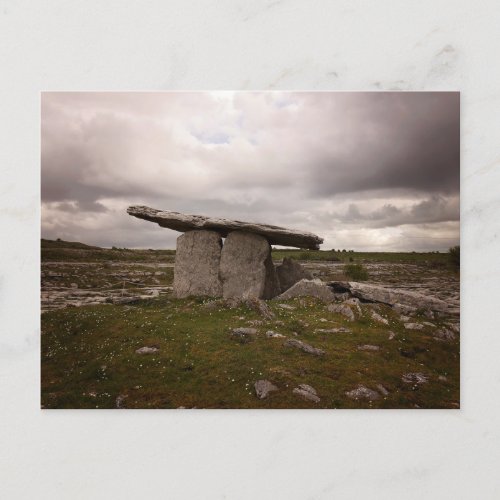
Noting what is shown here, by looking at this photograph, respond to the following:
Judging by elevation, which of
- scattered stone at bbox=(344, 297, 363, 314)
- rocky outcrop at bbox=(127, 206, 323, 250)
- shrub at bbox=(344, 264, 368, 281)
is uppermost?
rocky outcrop at bbox=(127, 206, 323, 250)

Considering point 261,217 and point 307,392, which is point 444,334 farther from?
point 261,217

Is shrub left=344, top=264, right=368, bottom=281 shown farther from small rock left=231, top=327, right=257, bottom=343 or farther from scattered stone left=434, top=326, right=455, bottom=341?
small rock left=231, top=327, right=257, bottom=343

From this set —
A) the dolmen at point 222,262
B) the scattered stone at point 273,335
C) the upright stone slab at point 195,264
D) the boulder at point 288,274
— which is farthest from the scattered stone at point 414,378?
the upright stone slab at point 195,264

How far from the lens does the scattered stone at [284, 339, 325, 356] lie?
14.2ft

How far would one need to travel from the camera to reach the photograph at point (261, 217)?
13.6 ft

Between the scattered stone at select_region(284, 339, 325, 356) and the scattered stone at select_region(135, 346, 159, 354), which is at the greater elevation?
the scattered stone at select_region(284, 339, 325, 356)

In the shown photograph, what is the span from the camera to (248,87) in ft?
14.3

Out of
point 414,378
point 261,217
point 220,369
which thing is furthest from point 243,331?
point 414,378

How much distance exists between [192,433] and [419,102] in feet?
15.5

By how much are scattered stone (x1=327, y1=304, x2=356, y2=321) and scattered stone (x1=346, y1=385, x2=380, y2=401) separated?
1093mm

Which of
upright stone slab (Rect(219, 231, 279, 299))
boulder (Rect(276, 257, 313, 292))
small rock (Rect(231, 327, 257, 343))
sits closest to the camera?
small rock (Rect(231, 327, 257, 343))

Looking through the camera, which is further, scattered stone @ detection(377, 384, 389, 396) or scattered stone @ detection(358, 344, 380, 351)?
scattered stone @ detection(358, 344, 380, 351)

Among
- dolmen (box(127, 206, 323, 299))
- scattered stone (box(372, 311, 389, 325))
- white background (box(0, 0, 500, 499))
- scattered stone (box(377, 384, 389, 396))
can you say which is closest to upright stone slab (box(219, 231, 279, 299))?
dolmen (box(127, 206, 323, 299))

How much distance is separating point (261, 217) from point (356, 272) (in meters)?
1.50
